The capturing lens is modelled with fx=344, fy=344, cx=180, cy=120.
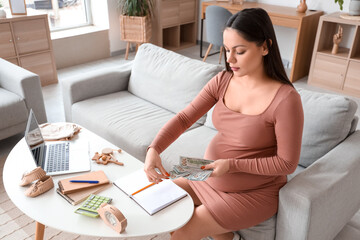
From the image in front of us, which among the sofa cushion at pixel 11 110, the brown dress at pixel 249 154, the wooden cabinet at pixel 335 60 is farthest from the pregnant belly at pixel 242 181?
the wooden cabinet at pixel 335 60

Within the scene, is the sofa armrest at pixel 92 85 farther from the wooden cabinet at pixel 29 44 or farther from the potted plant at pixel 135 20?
the potted plant at pixel 135 20

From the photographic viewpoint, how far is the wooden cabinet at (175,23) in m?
4.77

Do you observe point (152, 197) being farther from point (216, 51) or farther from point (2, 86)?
point (216, 51)

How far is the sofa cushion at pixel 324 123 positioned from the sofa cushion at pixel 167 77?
0.74 metres

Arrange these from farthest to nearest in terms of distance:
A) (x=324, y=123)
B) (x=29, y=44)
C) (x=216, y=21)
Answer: (x=216, y=21) < (x=29, y=44) < (x=324, y=123)

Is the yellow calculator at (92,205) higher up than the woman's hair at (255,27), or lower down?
lower down

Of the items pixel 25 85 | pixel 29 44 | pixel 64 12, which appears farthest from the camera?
pixel 64 12

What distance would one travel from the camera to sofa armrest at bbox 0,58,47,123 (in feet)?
8.43

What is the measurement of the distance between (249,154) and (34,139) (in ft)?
3.21

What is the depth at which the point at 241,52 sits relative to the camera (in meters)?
1.26

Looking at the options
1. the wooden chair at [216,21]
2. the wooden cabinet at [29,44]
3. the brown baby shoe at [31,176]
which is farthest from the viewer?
A: the wooden chair at [216,21]

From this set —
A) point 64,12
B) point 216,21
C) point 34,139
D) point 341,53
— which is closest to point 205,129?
point 34,139

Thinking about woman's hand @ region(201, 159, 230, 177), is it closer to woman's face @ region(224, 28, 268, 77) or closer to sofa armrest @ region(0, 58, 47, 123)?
woman's face @ region(224, 28, 268, 77)

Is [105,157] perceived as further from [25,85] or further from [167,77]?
[25,85]
